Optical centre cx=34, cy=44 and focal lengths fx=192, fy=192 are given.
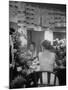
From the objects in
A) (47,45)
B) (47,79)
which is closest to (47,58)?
(47,45)

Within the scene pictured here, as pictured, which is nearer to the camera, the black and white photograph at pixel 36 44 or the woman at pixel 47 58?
the black and white photograph at pixel 36 44

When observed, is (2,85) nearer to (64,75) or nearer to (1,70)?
(1,70)

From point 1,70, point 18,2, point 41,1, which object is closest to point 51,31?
point 41,1

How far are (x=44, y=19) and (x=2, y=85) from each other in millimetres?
1128

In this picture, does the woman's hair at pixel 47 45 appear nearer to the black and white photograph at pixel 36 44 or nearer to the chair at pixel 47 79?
the black and white photograph at pixel 36 44

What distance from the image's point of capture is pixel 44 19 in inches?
113

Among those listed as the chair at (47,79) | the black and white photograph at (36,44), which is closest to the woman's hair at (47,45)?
the black and white photograph at (36,44)

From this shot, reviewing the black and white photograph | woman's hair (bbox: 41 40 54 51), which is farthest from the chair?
woman's hair (bbox: 41 40 54 51)

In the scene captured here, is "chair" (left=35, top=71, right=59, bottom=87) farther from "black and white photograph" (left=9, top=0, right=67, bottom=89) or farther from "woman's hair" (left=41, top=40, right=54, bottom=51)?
"woman's hair" (left=41, top=40, right=54, bottom=51)

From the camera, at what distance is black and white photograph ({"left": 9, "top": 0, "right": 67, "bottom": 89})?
2.70m

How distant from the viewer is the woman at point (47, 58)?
2839 millimetres

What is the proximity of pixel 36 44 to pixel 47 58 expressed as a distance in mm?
267

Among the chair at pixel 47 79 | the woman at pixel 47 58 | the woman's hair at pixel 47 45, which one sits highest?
the woman's hair at pixel 47 45

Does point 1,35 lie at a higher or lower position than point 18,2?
lower
